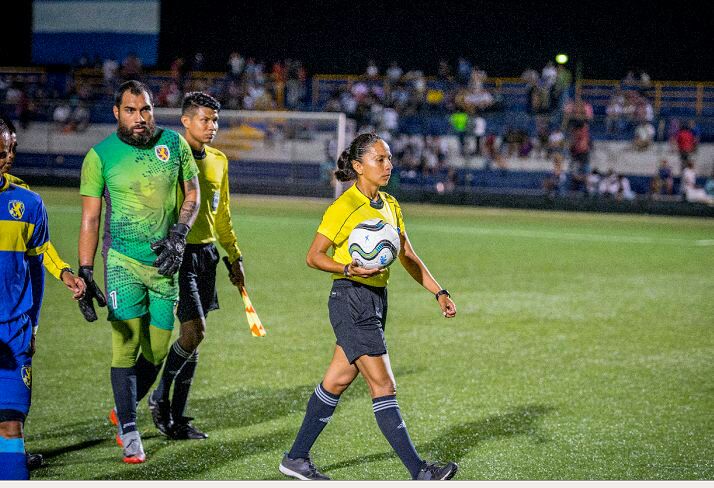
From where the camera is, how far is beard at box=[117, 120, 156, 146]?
543 cm

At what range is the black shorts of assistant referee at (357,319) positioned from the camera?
492cm

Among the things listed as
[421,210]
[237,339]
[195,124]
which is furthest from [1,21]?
[195,124]

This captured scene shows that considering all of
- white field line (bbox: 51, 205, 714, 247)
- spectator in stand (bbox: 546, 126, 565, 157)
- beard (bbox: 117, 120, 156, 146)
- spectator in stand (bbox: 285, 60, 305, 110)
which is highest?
spectator in stand (bbox: 285, 60, 305, 110)

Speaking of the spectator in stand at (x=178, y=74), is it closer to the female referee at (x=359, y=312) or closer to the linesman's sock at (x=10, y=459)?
the female referee at (x=359, y=312)

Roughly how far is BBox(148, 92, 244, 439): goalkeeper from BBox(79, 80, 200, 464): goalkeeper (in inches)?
18.5

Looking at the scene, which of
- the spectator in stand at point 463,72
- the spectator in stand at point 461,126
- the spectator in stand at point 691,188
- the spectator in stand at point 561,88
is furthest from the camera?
the spectator in stand at point 463,72

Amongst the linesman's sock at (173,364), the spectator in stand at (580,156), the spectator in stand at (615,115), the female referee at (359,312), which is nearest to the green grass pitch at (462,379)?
the linesman's sock at (173,364)

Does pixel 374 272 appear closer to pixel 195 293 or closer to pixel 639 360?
pixel 195 293

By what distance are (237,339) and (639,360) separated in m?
3.84

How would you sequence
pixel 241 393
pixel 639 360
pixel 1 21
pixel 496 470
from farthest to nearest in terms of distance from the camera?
pixel 1 21
pixel 639 360
pixel 241 393
pixel 496 470

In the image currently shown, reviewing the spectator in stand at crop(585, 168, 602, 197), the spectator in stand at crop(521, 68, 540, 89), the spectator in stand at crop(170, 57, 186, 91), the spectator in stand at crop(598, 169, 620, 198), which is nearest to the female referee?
the spectator in stand at crop(598, 169, 620, 198)

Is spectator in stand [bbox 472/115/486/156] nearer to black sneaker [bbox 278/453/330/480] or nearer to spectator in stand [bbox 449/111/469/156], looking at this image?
spectator in stand [bbox 449/111/469/156]

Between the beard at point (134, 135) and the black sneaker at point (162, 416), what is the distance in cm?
169

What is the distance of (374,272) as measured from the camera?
4.79m
